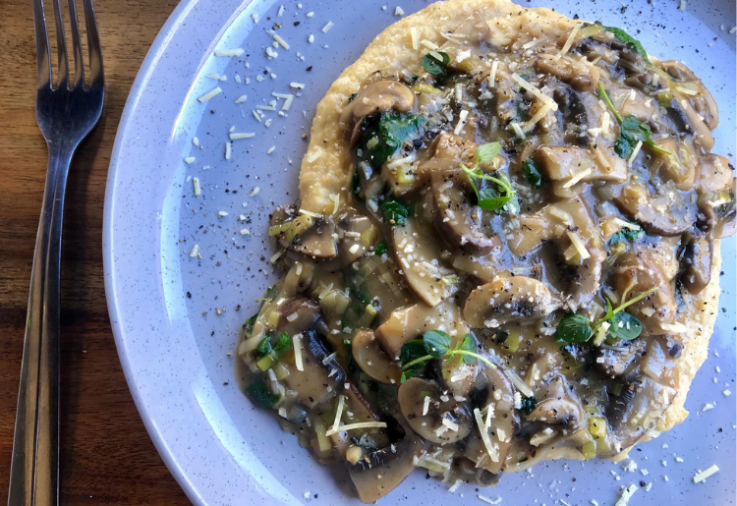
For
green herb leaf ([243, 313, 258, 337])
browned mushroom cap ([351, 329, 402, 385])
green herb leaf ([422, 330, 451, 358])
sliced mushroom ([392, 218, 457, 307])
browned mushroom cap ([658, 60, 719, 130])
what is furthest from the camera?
browned mushroom cap ([658, 60, 719, 130])

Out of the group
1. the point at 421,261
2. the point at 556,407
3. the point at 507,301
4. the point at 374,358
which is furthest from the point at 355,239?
the point at 556,407

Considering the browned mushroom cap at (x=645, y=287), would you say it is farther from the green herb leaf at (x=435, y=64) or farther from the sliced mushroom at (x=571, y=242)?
the green herb leaf at (x=435, y=64)

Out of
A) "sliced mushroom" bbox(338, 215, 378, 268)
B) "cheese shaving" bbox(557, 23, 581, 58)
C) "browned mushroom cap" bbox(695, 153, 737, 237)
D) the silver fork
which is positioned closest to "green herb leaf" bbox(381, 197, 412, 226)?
A: "sliced mushroom" bbox(338, 215, 378, 268)

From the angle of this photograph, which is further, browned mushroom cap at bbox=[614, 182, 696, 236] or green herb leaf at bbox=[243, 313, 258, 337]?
green herb leaf at bbox=[243, 313, 258, 337]

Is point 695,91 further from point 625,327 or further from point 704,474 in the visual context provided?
point 704,474

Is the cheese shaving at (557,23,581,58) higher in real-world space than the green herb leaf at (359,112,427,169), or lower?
higher

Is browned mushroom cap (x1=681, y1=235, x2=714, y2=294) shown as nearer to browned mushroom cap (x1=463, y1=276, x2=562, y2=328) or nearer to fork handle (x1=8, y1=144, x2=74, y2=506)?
browned mushroom cap (x1=463, y1=276, x2=562, y2=328)

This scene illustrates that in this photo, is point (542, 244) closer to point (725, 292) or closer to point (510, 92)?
point (510, 92)
